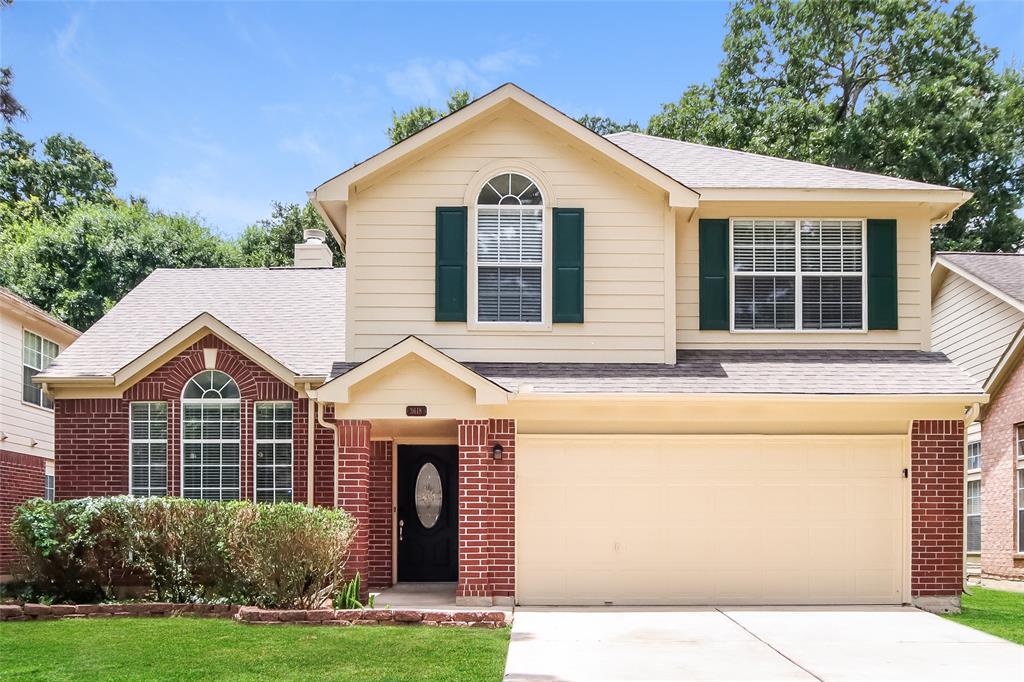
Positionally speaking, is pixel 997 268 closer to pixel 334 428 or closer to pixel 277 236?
pixel 334 428

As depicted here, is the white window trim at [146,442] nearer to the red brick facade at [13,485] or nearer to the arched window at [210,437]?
the arched window at [210,437]

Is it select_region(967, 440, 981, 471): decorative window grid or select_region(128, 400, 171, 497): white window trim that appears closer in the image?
select_region(128, 400, 171, 497): white window trim

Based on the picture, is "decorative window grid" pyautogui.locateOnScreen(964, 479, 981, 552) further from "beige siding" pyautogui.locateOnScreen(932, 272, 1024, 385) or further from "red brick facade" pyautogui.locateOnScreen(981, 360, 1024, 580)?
"beige siding" pyautogui.locateOnScreen(932, 272, 1024, 385)

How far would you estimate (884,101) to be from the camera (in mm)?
31328

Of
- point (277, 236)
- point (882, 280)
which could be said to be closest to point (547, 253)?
point (882, 280)

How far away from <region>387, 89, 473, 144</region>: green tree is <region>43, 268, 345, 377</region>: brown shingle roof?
16.4 meters

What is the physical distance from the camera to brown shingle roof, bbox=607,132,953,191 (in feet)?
48.8

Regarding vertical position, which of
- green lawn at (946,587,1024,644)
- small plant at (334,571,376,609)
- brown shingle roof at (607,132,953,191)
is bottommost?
green lawn at (946,587,1024,644)

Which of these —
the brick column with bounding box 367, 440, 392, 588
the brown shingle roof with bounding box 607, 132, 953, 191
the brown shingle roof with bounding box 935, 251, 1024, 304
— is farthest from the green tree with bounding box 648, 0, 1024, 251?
the brick column with bounding box 367, 440, 392, 588

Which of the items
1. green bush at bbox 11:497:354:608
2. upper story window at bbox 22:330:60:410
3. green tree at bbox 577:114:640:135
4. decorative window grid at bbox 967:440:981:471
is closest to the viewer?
green bush at bbox 11:497:354:608

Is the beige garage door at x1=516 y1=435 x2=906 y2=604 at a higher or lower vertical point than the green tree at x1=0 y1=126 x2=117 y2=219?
lower

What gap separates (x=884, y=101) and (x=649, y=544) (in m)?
22.2

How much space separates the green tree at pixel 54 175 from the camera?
42.6m

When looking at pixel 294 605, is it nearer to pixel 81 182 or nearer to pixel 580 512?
pixel 580 512
